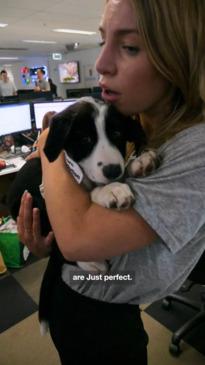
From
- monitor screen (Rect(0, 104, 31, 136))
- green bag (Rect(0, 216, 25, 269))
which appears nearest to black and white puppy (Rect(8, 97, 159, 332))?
green bag (Rect(0, 216, 25, 269))

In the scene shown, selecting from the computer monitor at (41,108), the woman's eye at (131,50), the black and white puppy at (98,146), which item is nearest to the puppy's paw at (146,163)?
the black and white puppy at (98,146)

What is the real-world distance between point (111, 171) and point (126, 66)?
23cm

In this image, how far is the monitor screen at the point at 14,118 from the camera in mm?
3012

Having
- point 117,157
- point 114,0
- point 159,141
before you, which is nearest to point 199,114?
point 159,141

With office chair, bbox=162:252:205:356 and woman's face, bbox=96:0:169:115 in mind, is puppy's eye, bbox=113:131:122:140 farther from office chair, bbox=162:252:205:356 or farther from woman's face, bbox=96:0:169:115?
office chair, bbox=162:252:205:356

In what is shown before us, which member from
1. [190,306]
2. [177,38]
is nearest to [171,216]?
[177,38]

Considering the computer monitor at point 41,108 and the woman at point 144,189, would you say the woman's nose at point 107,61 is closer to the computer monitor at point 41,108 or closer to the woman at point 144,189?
the woman at point 144,189

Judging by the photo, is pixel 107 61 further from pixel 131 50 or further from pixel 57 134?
pixel 57 134

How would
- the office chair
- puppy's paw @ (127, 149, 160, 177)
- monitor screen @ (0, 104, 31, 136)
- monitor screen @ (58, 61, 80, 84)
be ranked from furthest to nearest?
monitor screen @ (58, 61, 80, 84)
monitor screen @ (0, 104, 31, 136)
the office chair
puppy's paw @ (127, 149, 160, 177)

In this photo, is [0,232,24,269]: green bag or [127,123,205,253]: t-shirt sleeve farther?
[0,232,24,269]: green bag

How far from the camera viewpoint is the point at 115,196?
0.67 metres

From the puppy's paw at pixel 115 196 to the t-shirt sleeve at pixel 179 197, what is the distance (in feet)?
0.06

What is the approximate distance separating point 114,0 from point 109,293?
70 centimetres

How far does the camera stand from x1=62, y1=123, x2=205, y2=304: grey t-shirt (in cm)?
60
